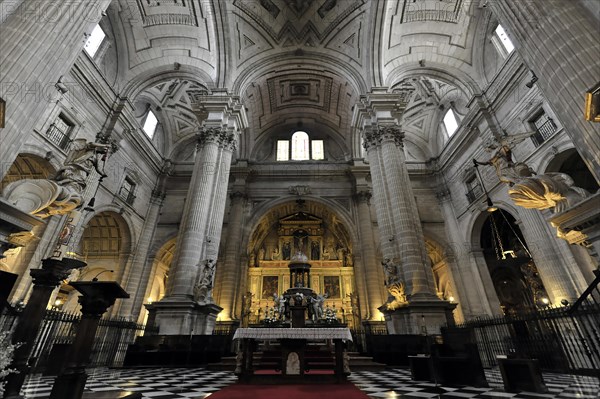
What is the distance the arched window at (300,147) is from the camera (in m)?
20.6

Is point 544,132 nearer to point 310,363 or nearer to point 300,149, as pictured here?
point 310,363

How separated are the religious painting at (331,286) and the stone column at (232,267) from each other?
6.10 m

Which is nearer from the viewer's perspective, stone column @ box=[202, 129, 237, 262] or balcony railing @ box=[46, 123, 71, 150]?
balcony railing @ box=[46, 123, 71, 150]

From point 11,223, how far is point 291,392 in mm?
4441

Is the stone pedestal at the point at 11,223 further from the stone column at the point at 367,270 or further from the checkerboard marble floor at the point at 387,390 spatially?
the stone column at the point at 367,270

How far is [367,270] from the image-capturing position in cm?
1566

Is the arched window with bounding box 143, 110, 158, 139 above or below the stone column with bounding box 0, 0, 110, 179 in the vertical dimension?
above

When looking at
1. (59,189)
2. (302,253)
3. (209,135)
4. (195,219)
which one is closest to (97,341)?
(195,219)

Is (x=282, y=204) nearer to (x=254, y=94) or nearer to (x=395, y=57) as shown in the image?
(x=254, y=94)

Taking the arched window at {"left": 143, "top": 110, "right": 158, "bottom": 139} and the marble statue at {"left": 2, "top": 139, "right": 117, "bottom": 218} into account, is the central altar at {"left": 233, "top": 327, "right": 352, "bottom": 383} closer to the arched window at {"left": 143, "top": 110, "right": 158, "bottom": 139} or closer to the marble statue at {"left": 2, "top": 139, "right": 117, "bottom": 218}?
the marble statue at {"left": 2, "top": 139, "right": 117, "bottom": 218}

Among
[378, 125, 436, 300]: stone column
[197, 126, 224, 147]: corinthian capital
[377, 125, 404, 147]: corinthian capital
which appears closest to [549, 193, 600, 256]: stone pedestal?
[378, 125, 436, 300]: stone column

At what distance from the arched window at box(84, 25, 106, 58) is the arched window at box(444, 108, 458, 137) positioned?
60.2 feet

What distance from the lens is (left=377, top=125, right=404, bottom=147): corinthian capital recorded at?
39.3 feet

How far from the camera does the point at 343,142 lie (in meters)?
20.2
